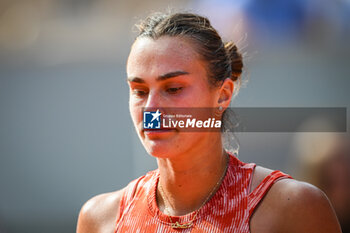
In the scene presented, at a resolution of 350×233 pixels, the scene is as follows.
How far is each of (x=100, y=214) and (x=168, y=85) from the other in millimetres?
806

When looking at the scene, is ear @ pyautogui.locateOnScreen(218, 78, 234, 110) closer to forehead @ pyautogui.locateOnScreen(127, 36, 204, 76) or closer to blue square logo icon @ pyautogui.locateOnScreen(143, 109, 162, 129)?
forehead @ pyautogui.locateOnScreen(127, 36, 204, 76)

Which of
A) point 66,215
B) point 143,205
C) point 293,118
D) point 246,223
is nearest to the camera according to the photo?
point 246,223

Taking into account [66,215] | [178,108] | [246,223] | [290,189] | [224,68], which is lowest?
[66,215]

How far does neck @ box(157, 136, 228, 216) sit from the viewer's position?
1.97 metres

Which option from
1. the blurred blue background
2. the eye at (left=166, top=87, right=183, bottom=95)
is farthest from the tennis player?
the blurred blue background

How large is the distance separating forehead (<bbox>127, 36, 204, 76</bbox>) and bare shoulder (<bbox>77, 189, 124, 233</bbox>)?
2.29 feet

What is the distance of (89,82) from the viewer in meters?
5.97

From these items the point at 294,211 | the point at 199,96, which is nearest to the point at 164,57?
the point at 199,96

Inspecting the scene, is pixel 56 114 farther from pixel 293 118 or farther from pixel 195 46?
pixel 195 46

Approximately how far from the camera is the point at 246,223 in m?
1.76

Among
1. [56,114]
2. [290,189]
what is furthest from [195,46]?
[56,114]

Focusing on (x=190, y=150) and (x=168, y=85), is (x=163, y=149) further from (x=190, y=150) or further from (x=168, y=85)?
(x=168, y=85)

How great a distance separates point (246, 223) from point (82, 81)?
4.61m

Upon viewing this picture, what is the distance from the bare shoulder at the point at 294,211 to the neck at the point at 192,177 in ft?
0.95
